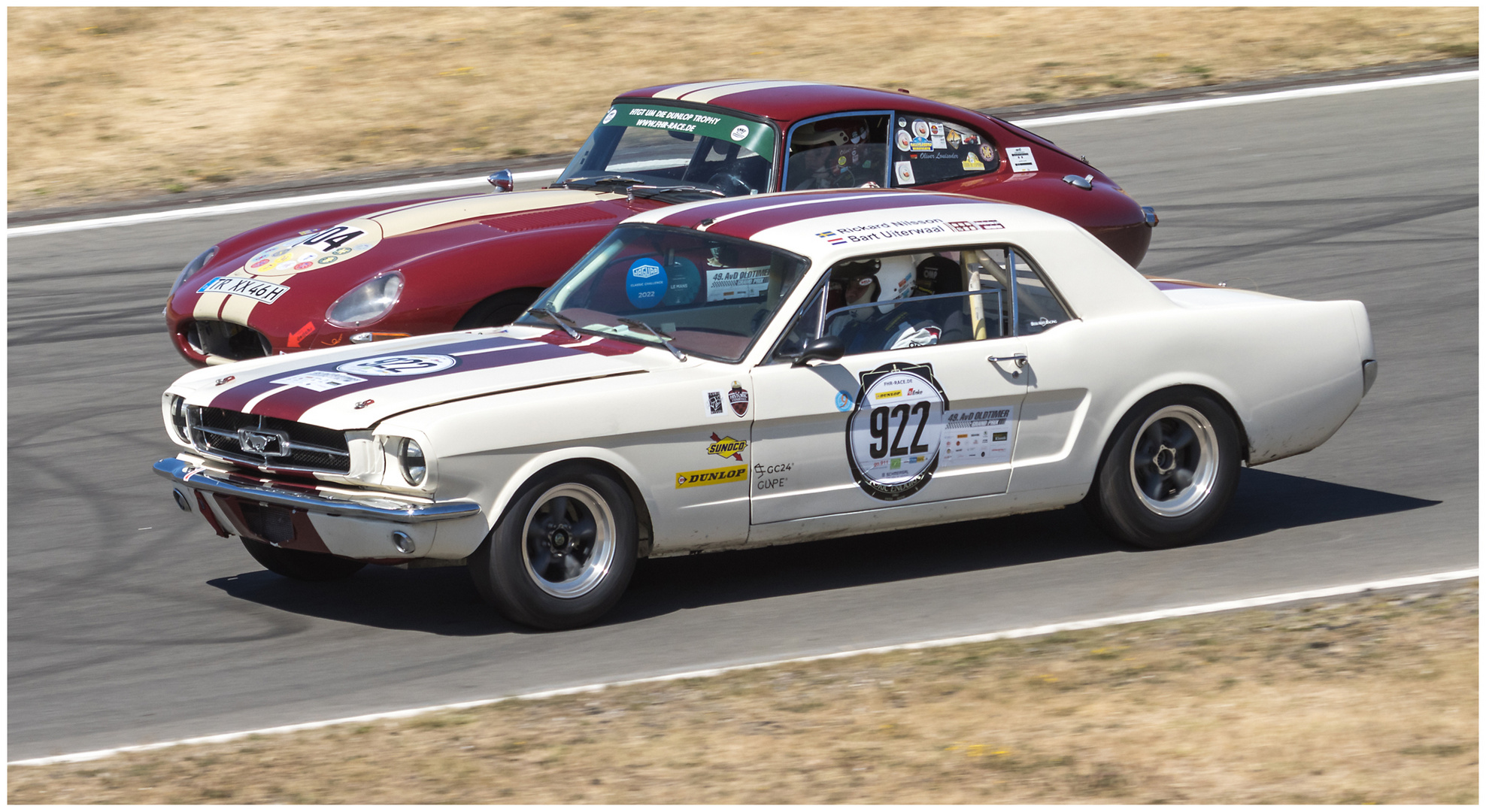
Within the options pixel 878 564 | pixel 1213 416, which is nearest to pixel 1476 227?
pixel 1213 416

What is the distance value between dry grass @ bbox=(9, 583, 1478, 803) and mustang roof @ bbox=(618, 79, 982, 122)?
4.09 m

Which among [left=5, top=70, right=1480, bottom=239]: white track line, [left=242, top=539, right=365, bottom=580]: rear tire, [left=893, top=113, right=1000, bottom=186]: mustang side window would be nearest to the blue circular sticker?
[left=242, top=539, right=365, bottom=580]: rear tire

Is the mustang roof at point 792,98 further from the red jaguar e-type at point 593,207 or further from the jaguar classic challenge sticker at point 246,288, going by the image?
the jaguar classic challenge sticker at point 246,288

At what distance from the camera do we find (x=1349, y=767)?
500 cm

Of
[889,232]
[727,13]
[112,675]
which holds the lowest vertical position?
[112,675]

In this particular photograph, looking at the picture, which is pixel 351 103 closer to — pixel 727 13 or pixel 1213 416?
pixel 727 13

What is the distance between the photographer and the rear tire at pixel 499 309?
8602mm

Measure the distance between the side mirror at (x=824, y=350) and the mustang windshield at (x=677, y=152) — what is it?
102 inches

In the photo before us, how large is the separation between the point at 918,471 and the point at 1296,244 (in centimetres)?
693

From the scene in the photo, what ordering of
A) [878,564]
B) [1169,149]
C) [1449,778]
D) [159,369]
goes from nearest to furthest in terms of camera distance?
[1449,778] < [878,564] < [159,369] < [1169,149]

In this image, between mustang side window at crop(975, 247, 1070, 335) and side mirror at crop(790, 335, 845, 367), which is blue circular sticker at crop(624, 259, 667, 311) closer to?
side mirror at crop(790, 335, 845, 367)

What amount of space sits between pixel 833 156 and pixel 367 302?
2.49 metres

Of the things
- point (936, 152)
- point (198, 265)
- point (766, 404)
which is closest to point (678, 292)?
point (766, 404)

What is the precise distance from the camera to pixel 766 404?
21.8 feet
